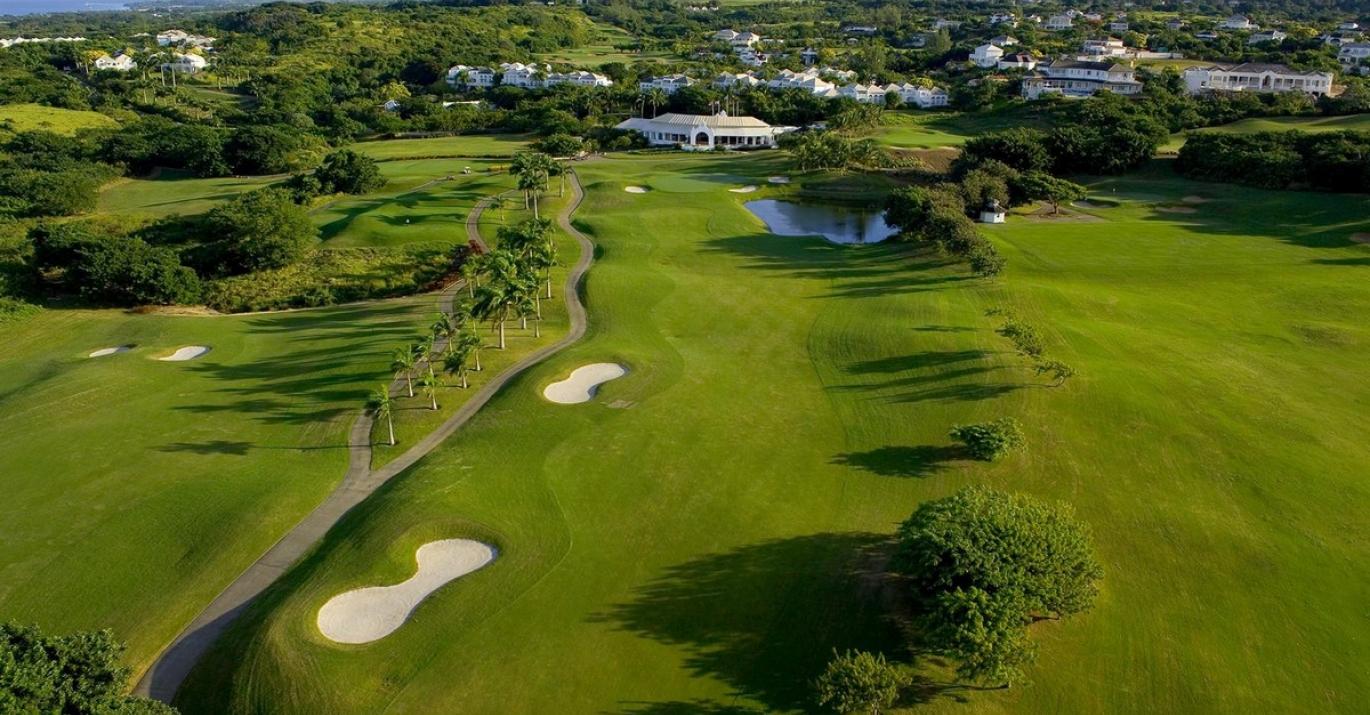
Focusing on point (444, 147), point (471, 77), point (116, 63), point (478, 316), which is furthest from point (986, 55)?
point (116, 63)

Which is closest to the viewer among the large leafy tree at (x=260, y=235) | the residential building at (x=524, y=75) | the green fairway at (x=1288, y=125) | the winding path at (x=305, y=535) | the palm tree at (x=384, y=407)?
the winding path at (x=305, y=535)

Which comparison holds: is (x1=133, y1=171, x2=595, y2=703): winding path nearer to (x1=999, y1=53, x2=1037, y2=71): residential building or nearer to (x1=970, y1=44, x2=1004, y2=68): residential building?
(x1=999, y1=53, x2=1037, y2=71): residential building

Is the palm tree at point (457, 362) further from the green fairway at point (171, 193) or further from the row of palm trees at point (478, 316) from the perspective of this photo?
the green fairway at point (171, 193)

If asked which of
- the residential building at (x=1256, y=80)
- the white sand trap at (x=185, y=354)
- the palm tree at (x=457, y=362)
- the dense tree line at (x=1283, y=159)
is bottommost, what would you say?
the white sand trap at (x=185, y=354)

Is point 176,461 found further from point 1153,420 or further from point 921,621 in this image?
point 1153,420

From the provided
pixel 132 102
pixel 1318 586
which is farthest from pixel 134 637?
pixel 132 102

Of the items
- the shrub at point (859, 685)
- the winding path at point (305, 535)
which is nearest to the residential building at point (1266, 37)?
the winding path at point (305, 535)

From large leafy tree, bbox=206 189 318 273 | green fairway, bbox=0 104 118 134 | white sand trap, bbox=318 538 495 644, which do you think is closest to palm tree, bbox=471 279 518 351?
white sand trap, bbox=318 538 495 644
